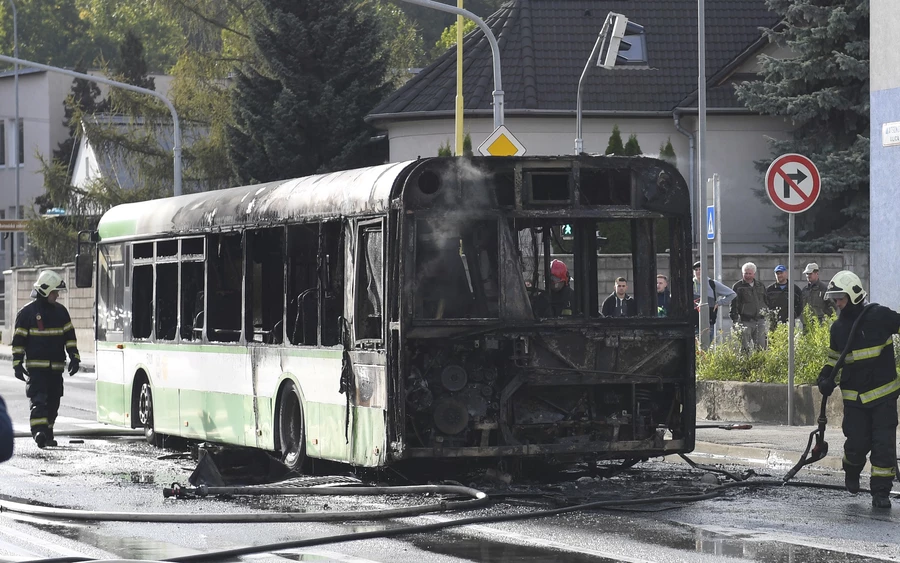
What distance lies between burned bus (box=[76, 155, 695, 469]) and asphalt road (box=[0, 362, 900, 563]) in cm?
52

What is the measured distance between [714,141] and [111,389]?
1033 inches

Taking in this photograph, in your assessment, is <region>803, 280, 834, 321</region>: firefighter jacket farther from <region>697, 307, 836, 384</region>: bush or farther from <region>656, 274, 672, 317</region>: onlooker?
<region>656, 274, 672, 317</region>: onlooker

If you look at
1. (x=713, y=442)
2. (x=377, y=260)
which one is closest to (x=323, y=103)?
(x=713, y=442)

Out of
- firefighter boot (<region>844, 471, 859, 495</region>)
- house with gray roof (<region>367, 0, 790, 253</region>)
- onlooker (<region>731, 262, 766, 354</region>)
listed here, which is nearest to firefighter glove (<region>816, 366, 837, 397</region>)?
firefighter boot (<region>844, 471, 859, 495</region>)

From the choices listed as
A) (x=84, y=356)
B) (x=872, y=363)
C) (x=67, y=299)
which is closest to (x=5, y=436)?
(x=872, y=363)

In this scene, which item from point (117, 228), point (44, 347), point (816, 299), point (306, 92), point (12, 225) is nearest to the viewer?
point (44, 347)

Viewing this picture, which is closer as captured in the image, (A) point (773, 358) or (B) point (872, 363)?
(B) point (872, 363)

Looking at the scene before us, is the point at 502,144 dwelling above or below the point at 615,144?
below

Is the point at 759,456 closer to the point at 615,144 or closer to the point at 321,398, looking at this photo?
the point at 321,398

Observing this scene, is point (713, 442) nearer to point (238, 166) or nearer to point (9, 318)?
point (238, 166)

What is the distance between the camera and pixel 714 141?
42125 millimetres

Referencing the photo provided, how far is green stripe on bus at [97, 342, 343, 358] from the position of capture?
518 inches

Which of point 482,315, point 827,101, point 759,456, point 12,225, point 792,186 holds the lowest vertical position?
point 759,456

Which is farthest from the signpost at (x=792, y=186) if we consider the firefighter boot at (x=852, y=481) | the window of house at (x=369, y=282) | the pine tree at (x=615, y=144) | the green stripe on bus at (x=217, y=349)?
the pine tree at (x=615, y=144)
